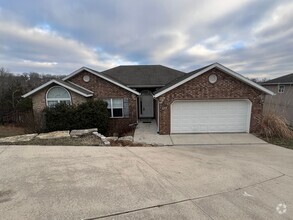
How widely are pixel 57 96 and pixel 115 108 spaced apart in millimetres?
4229

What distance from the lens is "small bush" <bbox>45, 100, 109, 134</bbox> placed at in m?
11.9

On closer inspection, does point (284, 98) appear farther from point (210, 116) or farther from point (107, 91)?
point (107, 91)

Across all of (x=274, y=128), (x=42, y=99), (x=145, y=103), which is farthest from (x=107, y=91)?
(x=274, y=128)

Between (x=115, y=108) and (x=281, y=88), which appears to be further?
(x=281, y=88)

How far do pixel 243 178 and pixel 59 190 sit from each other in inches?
179

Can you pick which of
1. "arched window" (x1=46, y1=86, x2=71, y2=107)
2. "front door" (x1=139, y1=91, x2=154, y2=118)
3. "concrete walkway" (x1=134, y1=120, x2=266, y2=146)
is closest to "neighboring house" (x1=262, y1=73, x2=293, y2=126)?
"concrete walkway" (x1=134, y1=120, x2=266, y2=146)

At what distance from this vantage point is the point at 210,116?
463 inches

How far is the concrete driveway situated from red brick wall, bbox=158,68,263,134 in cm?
488

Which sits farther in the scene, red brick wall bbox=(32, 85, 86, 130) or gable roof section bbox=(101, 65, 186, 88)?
gable roof section bbox=(101, 65, 186, 88)

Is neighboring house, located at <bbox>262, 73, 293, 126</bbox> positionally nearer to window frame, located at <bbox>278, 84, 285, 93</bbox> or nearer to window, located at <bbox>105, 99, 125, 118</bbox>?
window frame, located at <bbox>278, 84, 285, 93</bbox>

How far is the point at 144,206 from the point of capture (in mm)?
3576

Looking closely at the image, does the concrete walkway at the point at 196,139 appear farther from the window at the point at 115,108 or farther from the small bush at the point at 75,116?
the window at the point at 115,108

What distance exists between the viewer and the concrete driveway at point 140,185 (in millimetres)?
3426

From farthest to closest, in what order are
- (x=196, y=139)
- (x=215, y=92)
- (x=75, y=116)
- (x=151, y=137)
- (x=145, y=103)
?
(x=145, y=103), (x=75, y=116), (x=215, y=92), (x=151, y=137), (x=196, y=139)
